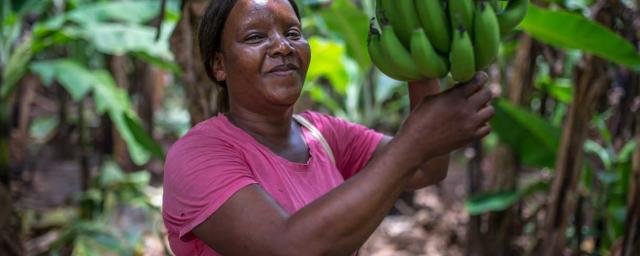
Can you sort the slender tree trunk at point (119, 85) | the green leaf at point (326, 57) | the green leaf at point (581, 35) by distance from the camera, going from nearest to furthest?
the green leaf at point (581, 35), the green leaf at point (326, 57), the slender tree trunk at point (119, 85)

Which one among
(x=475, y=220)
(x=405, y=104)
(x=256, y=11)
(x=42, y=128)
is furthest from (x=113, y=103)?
(x=42, y=128)

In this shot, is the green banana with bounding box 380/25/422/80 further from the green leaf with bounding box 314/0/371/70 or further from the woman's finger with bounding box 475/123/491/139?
the green leaf with bounding box 314/0/371/70

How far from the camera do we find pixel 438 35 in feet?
3.97

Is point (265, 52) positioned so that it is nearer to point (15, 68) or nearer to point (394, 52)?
point (394, 52)

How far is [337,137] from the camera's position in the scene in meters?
1.67

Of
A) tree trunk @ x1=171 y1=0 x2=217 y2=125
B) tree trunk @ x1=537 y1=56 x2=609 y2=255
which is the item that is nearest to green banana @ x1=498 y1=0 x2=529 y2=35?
tree trunk @ x1=171 y1=0 x2=217 y2=125

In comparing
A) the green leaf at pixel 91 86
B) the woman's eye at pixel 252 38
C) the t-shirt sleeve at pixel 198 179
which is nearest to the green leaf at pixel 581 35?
Answer: the woman's eye at pixel 252 38

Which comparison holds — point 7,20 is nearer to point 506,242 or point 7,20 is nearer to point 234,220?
point 506,242

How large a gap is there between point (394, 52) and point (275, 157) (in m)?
0.34

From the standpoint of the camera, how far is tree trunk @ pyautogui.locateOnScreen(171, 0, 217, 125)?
2.46 meters

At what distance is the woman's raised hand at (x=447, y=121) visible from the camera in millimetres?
1201

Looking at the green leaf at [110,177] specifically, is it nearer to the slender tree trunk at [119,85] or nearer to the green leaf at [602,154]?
the slender tree trunk at [119,85]

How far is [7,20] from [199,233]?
3.13m

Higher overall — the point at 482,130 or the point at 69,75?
the point at 482,130
